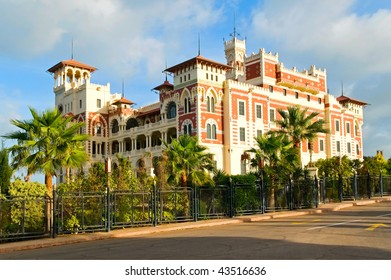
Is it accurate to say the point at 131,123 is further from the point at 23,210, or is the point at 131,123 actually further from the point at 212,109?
the point at 23,210

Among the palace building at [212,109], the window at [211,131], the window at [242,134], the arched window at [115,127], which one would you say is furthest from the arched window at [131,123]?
the window at [242,134]

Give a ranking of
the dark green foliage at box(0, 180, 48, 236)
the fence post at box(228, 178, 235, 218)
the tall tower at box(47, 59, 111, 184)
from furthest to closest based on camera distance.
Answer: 1. the tall tower at box(47, 59, 111, 184)
2. the fence post at box(228, 178, 235, 218)
3. the dark green foliage at box(0, 180, 48, 236)

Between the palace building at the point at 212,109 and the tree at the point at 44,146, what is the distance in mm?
23975

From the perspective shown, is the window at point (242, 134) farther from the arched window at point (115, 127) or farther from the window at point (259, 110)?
the arched window at point (115, 127)

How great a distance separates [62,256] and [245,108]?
43.5 metres

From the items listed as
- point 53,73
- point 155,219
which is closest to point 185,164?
point 155,219

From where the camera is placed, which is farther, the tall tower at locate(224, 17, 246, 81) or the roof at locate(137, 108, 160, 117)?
the tall tower at locate(224, 17, 246, 81)

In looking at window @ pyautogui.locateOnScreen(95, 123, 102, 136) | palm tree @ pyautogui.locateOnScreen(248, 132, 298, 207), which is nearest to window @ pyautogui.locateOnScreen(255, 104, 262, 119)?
window @ pyautogui.locateOnScreen(95, 123, 102, 136)

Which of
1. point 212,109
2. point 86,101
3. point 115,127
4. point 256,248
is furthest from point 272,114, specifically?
point 256,248

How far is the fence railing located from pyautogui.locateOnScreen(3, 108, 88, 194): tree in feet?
4.68

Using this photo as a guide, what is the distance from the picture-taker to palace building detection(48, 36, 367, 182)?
51625 millimetres

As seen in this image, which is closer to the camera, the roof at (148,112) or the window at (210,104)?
the window at (210,104)

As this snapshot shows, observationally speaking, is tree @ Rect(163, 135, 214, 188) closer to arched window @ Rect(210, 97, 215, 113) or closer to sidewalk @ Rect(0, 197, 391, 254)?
sidewalk @ Rect(0, 197, 391, 254)

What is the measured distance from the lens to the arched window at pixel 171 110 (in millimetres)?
54831
